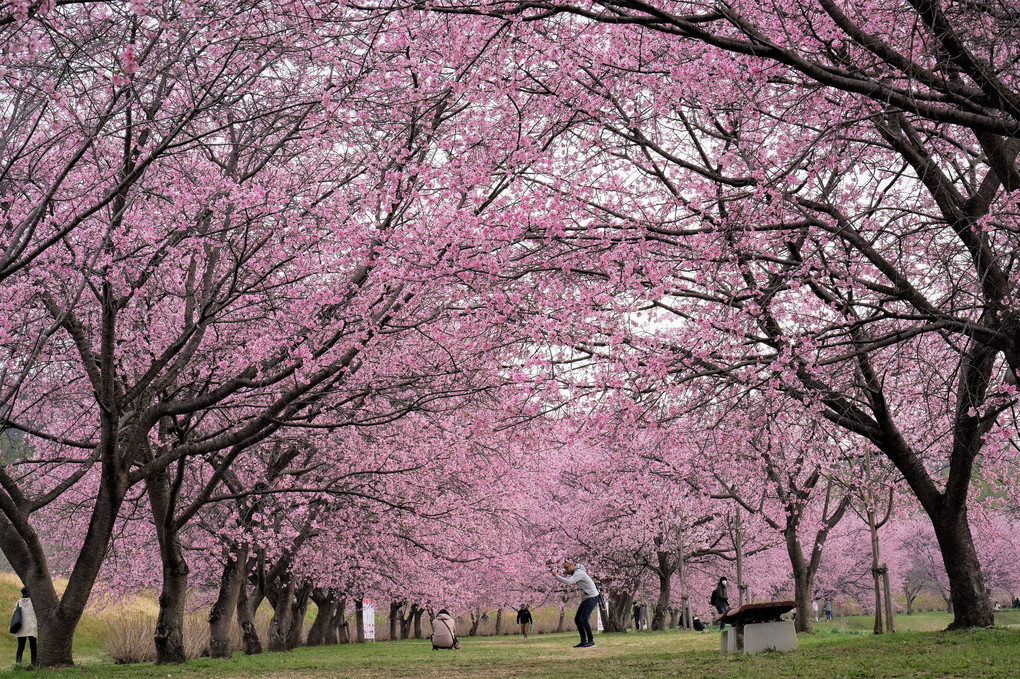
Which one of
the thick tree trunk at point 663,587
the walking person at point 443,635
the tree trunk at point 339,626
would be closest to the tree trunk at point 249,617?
the walking person at point 443,635

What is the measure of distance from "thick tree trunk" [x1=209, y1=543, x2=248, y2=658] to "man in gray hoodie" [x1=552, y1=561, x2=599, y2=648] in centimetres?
738

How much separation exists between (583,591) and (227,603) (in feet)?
27.4

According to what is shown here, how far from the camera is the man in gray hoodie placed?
15992mm

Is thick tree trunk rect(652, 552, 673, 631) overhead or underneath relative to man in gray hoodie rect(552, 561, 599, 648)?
underneath

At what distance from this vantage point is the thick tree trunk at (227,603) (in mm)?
19109

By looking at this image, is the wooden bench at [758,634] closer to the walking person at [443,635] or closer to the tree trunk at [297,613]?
the walking person at [443,635]

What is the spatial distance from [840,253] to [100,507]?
37.8 ft

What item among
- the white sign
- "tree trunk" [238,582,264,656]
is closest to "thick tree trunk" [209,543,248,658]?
"tree trunk" [238,582,264,656]

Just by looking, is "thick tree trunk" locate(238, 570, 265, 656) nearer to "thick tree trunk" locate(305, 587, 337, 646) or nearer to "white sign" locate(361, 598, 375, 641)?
"thick tree trunk" locate(305, 587, 337, 646)

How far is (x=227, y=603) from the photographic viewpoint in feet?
63.7

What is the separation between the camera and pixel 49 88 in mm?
7578

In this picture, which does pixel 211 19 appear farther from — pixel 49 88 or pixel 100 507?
pixel 100 507

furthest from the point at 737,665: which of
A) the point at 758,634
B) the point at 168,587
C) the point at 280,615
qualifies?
the point at 280,615

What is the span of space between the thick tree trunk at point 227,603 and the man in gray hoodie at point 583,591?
738 cm
